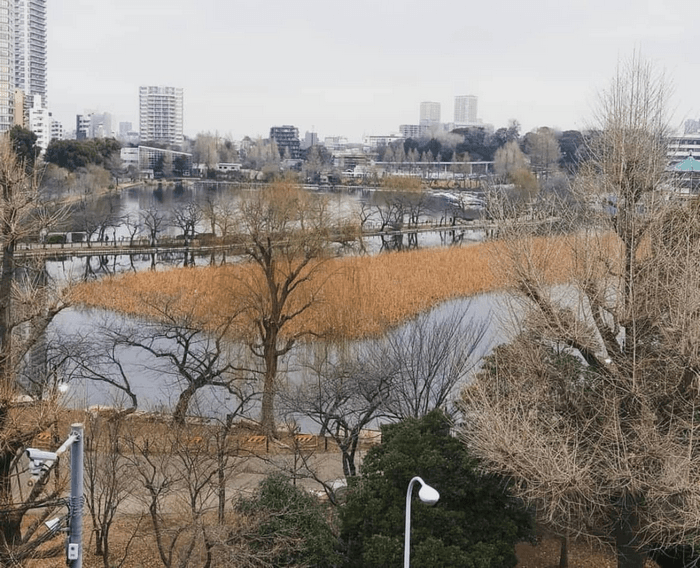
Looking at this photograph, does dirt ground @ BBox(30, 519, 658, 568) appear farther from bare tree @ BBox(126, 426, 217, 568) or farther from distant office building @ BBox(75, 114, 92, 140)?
distant office building @ BBox(75, 114, 92, 140)

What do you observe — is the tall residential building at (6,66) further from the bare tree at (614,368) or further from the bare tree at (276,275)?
the bare tree at (614,368)

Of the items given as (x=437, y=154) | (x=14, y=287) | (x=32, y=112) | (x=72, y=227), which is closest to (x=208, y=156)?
(x=32, y=112)

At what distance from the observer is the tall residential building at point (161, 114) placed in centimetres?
13688

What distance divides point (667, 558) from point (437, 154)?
77.4 metres

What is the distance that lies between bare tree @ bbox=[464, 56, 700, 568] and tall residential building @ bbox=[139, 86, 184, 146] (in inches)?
5185

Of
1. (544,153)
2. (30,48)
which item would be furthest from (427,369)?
(30,48)

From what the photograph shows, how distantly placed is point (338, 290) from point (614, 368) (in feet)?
38.3

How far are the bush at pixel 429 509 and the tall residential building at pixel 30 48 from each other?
8347cm

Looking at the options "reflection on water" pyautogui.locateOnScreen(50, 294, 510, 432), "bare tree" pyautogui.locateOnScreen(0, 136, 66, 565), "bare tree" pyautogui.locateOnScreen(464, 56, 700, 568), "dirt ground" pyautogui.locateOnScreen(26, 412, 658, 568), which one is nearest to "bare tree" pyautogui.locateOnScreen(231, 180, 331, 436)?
"reflection on water" pyautogui.locateOnScreen(50, 294, 510, 432)

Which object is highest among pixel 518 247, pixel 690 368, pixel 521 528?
pixel 518 247

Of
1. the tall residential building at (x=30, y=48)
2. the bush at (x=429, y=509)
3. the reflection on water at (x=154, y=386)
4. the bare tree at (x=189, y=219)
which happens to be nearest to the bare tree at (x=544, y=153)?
the bare tree at (x=189, y=219)

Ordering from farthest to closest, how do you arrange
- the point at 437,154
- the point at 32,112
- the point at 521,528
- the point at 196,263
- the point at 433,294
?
the point at 437,154 < the point at 32,112 < the point at 196,263 < the point at 433,294 < the point at 521,528

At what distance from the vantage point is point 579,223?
9547 millimetres

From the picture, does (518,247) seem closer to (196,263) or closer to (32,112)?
(196,263)
